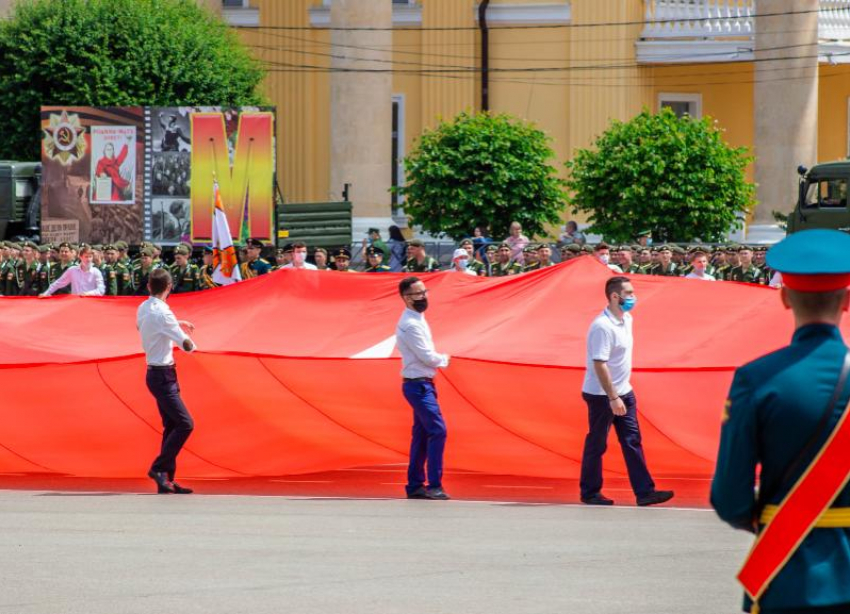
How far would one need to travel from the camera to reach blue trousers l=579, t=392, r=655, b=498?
12.2 metres

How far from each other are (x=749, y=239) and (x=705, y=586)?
2906 cm

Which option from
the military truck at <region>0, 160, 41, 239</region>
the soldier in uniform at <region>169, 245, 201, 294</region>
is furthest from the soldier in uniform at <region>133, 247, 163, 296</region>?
the military truck at <region>0, 160, 41, 239</region>

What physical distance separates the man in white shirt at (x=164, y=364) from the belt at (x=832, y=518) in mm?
8674

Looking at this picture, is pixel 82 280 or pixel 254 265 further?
pixel 254 265

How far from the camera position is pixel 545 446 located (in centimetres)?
1366

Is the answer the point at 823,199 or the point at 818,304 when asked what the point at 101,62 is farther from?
the point at 818,304

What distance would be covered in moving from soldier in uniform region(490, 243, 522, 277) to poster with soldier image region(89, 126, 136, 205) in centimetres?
859

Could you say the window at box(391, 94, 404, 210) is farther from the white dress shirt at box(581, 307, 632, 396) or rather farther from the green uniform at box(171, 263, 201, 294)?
the white dress shirt at box(581, 307, 632, 396)

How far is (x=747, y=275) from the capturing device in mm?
22750

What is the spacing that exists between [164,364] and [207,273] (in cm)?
1157

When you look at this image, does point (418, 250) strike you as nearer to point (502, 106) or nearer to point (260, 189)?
point (260, 189)

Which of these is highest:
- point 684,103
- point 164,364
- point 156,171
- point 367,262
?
point 684,103

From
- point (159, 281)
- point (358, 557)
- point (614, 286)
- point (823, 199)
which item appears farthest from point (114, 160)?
point (358, 557)

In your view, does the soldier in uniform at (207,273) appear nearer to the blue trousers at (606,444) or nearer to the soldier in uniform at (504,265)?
the soldier in uniform at (504,265)
